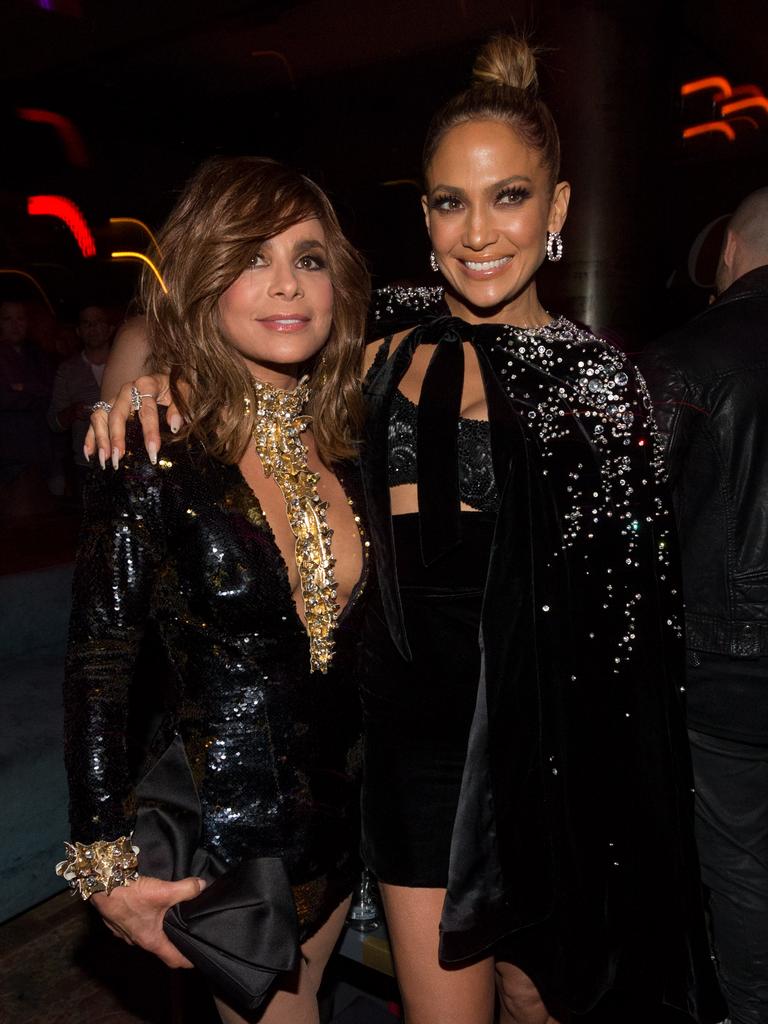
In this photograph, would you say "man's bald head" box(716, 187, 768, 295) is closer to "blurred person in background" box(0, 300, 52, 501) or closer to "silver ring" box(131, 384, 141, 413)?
"silver ring" box(131, 384, 141, 413)

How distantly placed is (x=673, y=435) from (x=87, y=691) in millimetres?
1374

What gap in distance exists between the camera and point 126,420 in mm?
1416

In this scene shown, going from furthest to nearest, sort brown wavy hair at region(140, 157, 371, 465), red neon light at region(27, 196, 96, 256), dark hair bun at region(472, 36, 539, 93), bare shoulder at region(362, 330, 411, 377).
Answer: red neon light at region(27, 196, 96, 256), bare shoulder at region(362, 330, 411, 377), dark hair bun at region(472, 36, 539, 93), brown wavy hair at region(140, 157, 371, 465)

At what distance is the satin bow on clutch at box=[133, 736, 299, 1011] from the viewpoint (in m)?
1.30

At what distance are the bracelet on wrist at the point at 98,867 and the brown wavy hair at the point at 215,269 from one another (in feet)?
2.08

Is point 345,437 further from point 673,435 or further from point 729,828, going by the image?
point 729,828

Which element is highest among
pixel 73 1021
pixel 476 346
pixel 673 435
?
pixel 476 346

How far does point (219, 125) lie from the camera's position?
9617mm

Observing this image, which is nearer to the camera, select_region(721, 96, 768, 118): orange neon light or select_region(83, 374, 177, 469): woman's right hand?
select_region(83, 374, 177, 469): woman's right hand

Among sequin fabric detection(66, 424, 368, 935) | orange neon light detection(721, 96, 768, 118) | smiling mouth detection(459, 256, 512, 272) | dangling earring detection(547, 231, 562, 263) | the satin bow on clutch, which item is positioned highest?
orange neon light detection(721, 96, 768, 118)

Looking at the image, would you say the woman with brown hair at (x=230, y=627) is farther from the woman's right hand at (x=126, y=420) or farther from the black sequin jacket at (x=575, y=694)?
the black sequin jacket at (x=575, y=694)

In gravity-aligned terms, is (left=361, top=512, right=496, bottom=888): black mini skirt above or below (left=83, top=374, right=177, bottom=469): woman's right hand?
below

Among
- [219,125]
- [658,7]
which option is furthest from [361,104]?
[658,7]

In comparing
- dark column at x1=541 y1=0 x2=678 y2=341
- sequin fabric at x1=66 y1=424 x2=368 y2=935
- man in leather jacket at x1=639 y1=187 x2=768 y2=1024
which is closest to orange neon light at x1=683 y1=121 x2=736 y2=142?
dark column at x1=541 y1=0 x2=678 y2=341
